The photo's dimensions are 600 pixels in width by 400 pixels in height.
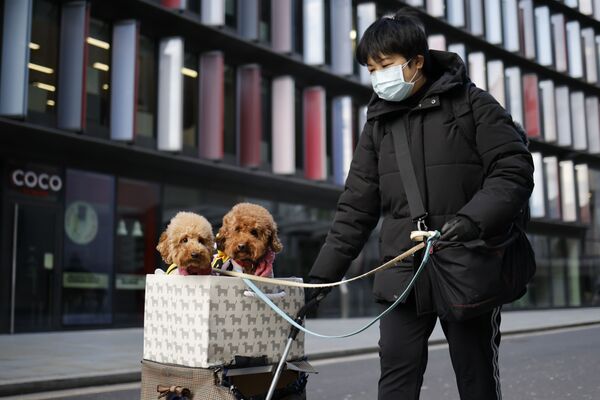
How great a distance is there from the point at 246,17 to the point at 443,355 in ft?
37.6

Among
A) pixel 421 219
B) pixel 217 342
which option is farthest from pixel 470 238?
pixel 217 342

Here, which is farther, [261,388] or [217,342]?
[261,388]

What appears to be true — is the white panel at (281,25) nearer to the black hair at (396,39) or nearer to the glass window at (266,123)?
the glass window at (266,123)

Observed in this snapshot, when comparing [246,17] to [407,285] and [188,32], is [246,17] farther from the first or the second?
[407,285]

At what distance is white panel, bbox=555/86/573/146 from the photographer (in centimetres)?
3388

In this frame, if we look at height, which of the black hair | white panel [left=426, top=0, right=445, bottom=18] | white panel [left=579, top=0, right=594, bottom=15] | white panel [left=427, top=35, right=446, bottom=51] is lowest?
the black hair

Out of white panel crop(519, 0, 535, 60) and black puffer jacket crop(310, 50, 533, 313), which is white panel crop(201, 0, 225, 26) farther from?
white panel crop(519, 0, 535, 60)

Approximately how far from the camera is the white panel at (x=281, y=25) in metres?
20.7

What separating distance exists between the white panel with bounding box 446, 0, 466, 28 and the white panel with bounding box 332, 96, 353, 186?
26.7 ft

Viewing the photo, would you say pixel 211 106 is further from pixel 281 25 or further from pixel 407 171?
pixel 407 171

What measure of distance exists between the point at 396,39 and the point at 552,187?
3145cm

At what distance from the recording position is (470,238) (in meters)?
2.85

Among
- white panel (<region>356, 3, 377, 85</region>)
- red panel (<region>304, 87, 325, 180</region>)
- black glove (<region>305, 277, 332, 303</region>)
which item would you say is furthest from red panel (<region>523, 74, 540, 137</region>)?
black glove (<region>305, 277, 332, 303</region>)

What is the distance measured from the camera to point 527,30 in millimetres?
33125
